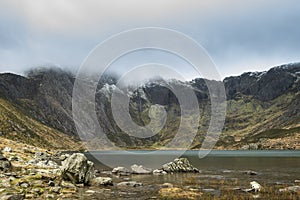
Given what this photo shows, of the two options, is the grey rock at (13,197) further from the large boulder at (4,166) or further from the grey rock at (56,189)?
the large boulder at (4,166)

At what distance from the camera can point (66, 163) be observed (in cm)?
4919

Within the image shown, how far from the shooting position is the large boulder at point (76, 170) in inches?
1902

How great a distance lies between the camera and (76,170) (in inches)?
1925

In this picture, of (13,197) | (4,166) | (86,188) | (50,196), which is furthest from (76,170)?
(13,197)

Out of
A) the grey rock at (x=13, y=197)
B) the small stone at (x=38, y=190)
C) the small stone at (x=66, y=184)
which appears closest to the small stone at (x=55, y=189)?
the small stone at (x=38, y=190)

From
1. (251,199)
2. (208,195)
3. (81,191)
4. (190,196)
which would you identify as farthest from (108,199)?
(251,199)

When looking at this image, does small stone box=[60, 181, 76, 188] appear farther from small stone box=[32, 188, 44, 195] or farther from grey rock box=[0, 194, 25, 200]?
grey rock box=[0, 194, 25, 200]

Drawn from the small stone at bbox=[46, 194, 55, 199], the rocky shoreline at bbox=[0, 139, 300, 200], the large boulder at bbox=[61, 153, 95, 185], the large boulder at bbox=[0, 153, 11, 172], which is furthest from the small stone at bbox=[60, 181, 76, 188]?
the large boulder at bbox=[0, 153, 11, 172]

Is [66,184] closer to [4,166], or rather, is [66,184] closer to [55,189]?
[55,189]

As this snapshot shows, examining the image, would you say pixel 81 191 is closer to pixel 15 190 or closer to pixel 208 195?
pixel 15 190

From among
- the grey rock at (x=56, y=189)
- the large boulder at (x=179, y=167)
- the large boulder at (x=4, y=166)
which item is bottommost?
the grey rock at (x=56, y=189)

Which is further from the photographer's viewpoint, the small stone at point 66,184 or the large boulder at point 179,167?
the large boulder at point 179,167

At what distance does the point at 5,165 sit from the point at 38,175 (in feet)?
23.2

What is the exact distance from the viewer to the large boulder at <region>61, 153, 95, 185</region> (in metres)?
48.3
